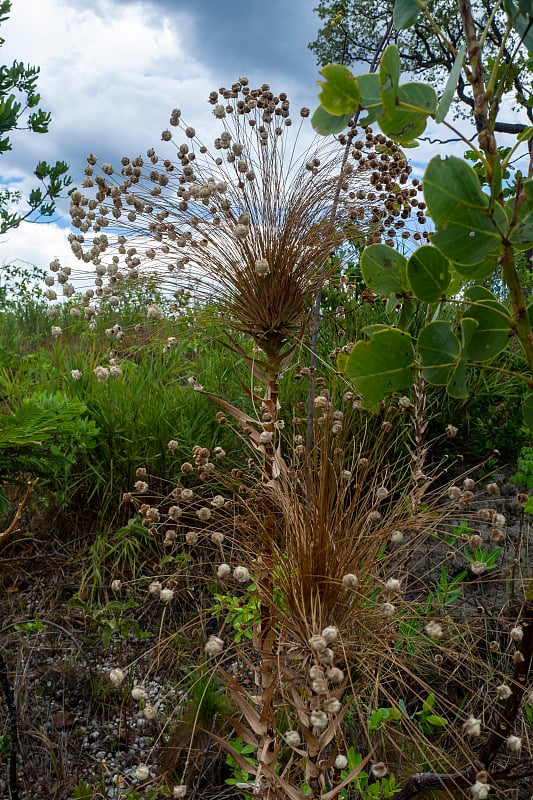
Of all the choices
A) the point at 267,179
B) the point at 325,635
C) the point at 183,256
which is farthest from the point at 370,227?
the point at 325,635

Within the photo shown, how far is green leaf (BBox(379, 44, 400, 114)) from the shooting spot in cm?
102

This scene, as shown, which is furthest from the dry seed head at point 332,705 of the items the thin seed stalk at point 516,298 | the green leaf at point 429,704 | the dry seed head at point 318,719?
the thin seed stalk at point 516,298

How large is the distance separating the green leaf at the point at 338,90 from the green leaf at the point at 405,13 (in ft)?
0.97

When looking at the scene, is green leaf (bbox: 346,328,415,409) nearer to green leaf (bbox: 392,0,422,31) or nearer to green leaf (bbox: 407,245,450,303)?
green leaf (bbox: 407,245,450,303)

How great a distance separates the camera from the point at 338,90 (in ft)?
3.52

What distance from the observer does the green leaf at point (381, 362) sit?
116cm

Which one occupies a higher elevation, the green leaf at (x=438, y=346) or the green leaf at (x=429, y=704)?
the green leaf at (x=438, y=346)

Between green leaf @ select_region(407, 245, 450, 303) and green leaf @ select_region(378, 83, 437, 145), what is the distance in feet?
0.73

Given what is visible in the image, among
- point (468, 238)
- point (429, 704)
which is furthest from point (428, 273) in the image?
point (429, 704)

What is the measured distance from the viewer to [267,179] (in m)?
2.54

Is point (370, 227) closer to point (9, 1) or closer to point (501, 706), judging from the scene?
point (501, 706)

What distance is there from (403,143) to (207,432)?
266 centimetres

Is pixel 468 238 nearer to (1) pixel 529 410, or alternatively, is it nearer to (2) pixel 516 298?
(2) pixel 516 298

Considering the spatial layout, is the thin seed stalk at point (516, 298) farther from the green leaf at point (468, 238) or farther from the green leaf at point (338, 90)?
the green leaf at point (338, 90)
